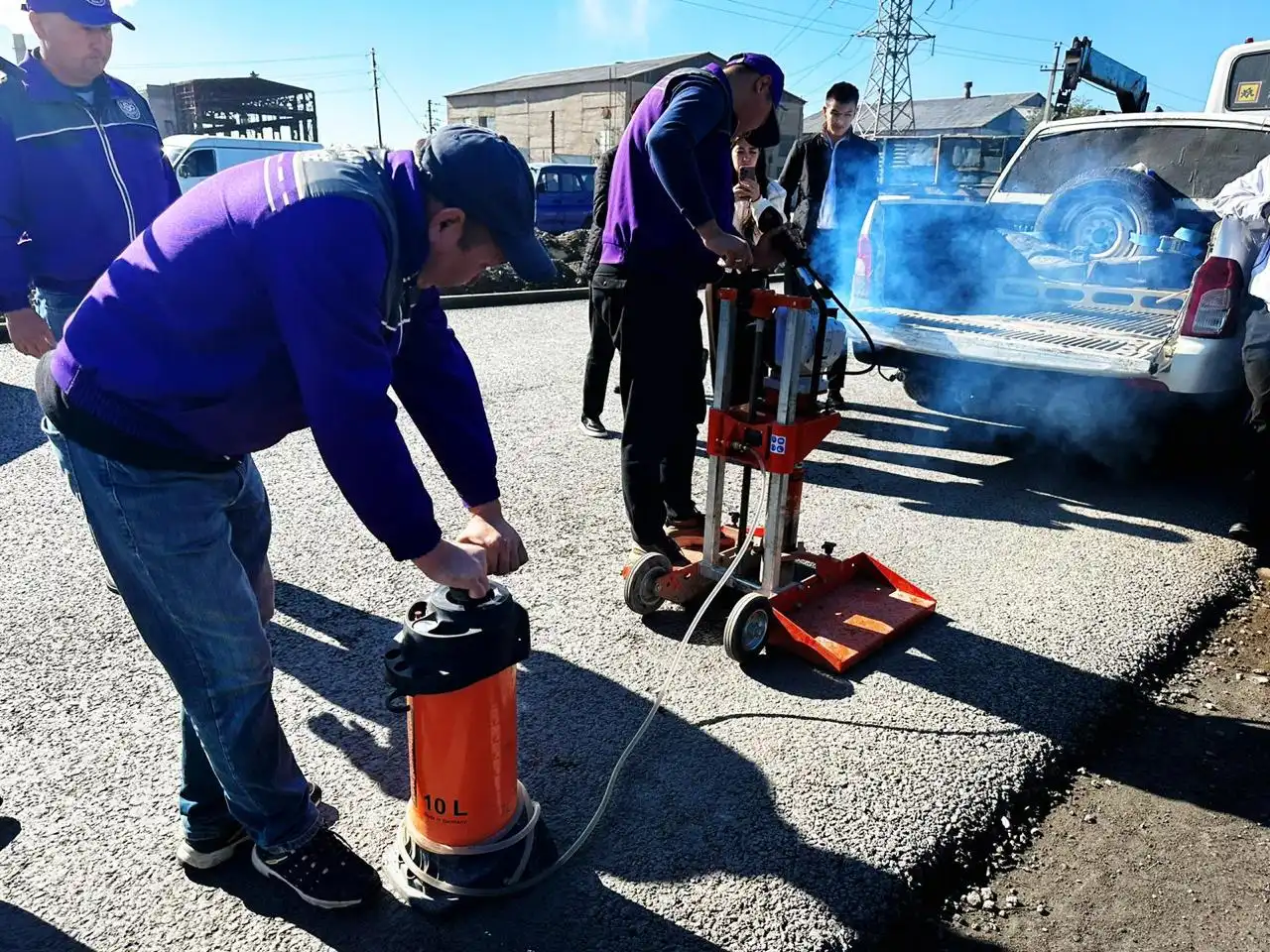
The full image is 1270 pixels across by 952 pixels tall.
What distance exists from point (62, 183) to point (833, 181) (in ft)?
15.1

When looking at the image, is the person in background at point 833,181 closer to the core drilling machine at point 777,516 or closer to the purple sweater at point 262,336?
the core drilling machine at point 777,516

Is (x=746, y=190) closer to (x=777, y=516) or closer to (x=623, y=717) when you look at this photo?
(x=777, y=516)

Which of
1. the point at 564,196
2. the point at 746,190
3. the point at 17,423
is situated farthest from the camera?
the point at 564,196

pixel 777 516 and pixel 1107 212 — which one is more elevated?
pixel 1107 212

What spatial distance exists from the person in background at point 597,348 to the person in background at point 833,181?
133 cm

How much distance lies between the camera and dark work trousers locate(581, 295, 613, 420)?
4.97 meters

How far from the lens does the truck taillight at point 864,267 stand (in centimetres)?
562

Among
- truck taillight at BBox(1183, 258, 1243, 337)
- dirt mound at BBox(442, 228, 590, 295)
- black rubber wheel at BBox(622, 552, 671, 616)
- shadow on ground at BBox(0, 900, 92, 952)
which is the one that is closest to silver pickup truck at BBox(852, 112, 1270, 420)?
truck taillight at BBox(1183, 258, 1243, 337)

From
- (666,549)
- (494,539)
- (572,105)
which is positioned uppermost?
(572,105)

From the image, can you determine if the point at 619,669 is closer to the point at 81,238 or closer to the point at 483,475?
the point at 483,475

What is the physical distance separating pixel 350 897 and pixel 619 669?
120 centimetres

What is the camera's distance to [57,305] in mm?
2938

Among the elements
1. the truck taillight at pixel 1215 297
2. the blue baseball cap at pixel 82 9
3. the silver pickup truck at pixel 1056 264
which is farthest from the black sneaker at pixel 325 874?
the truck taillight at pixel 1215 297

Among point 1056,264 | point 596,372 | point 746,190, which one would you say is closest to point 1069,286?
point 1056,264
